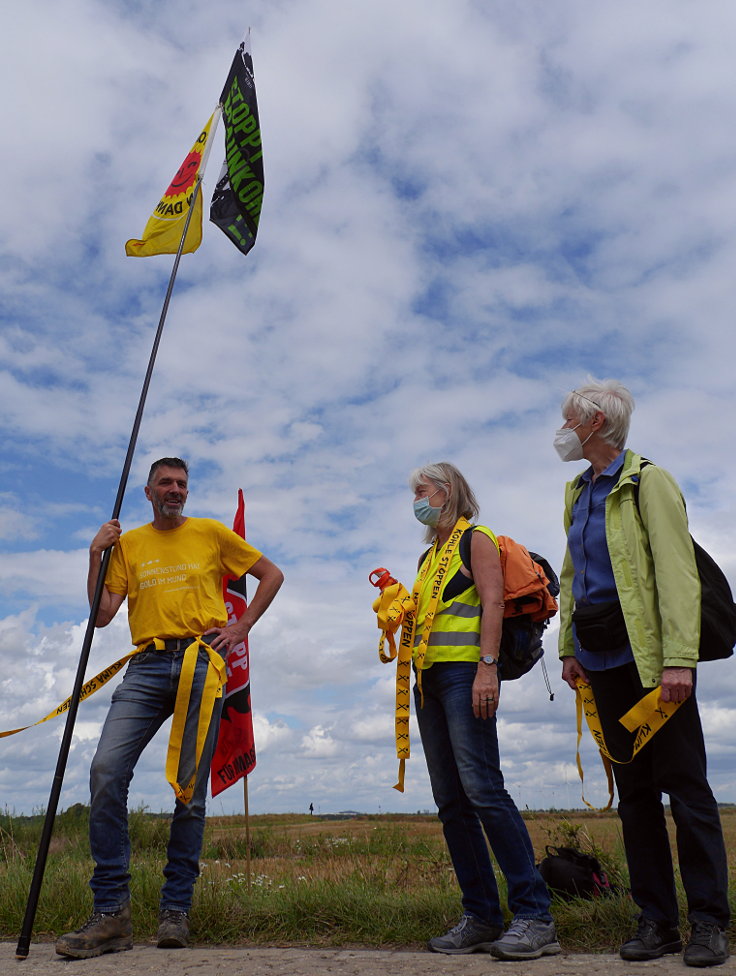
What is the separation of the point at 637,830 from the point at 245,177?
230 inches

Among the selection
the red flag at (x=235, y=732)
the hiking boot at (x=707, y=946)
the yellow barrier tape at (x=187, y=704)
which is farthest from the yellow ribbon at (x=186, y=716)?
the hiking boot at (x=707, y=946)

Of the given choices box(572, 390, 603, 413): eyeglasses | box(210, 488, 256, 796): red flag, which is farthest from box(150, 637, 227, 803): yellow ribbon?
box(572, 390, 603, 413): eyeglasses

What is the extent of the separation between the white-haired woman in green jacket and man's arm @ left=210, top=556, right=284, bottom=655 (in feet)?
5.72

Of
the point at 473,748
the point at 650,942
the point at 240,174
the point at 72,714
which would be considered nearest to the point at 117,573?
the point at 72,714

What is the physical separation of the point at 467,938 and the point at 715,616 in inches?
73.2

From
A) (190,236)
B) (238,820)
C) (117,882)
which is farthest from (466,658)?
(238,820)

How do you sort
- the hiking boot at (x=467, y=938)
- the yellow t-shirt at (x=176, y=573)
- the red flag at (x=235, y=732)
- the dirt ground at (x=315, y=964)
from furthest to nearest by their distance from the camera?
the red flag at (x=235, y=732) < the yellow t-shirt at (x=176, y=573) < the hiking boot at (x=467, y=938) < the dirt ground at (x=315, y=964)

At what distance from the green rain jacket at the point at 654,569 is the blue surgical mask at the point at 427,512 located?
0.97m

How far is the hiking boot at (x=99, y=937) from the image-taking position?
14.0 feet

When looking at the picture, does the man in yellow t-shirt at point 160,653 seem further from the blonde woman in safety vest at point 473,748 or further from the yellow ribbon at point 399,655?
the blonde woman in safety vest at point 473,748

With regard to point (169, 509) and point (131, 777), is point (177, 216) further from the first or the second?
point (131, 777)

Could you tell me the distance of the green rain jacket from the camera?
367 cm

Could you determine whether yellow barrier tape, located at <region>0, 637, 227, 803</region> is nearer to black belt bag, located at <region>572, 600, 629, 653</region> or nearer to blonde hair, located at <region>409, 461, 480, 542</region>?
blonde hair, located at <region>409, 461, 480, 542</region>

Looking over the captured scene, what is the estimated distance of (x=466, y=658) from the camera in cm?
419
